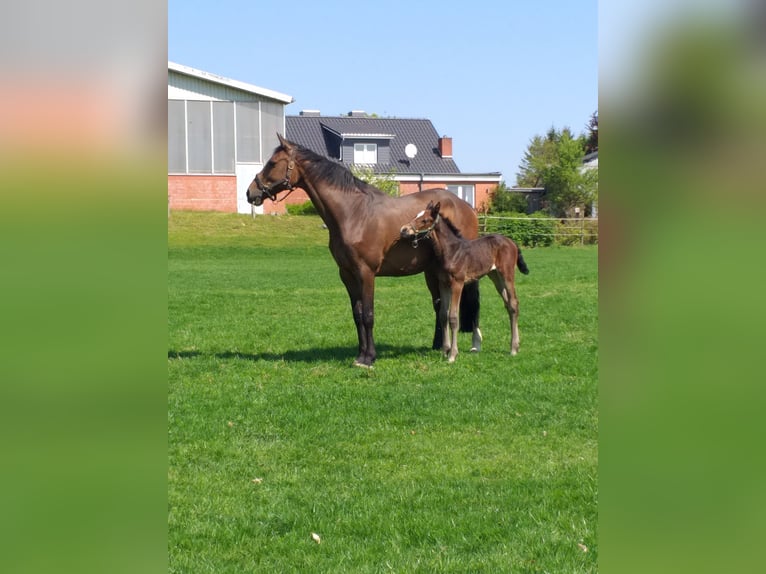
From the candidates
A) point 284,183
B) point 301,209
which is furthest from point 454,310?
point 301,209

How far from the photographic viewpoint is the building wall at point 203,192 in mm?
48969

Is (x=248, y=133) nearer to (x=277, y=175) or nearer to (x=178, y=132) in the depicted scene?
(x=178, y=132)

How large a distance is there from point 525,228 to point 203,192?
59.9 feet

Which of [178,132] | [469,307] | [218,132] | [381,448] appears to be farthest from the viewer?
[218,132]

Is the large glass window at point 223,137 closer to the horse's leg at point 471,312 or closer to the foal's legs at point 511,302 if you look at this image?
the horse's leg at point 471,312

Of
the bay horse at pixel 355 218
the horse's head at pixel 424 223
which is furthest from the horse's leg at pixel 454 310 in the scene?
the horse's head at pixel 424 223

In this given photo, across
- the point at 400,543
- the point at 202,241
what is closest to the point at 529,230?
the point at 202,241

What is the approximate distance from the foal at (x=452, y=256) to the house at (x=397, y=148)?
148ft

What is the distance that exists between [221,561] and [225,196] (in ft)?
150

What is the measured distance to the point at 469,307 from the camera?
12.5 meters

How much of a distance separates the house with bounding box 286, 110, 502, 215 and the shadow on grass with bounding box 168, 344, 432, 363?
44.3 meters

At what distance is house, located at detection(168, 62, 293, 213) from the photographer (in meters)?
47.7
